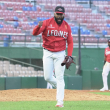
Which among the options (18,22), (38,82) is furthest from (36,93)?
(18,22)

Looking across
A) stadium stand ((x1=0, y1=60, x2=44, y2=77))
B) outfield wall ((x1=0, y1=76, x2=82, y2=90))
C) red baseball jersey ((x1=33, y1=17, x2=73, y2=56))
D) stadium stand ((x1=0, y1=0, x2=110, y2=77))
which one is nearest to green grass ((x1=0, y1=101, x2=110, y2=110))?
red baseball jersey ((x1=33, y1=17, x2=73, y2=56))

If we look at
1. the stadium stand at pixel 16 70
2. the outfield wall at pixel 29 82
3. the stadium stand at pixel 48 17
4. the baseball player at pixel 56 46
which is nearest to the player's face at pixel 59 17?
the baseball player at pixel 56 46

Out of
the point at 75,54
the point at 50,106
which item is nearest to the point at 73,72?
the point at 75,54

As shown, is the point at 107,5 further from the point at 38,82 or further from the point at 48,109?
the point at 48,109

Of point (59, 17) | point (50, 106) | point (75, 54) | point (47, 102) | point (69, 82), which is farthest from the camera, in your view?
point (75, 54)

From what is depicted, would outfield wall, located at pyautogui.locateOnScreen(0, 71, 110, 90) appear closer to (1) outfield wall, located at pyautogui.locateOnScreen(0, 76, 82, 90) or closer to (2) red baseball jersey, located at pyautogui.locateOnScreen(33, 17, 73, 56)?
(1) outfield wall, located at pyautogui.locateOnScreen(0, 76, 82, 90)

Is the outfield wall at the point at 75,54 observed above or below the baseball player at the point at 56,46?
below

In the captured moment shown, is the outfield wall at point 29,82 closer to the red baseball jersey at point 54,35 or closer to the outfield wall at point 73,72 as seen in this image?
the outfield wall at point 73,72

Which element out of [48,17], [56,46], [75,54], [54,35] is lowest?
[75,54]

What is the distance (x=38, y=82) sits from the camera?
12523 mm

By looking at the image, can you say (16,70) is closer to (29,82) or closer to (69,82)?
(29,82)

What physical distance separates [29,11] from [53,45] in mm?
15323

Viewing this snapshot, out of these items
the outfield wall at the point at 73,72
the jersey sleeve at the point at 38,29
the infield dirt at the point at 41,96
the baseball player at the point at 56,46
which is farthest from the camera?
the outfield wall at the point at 73,72

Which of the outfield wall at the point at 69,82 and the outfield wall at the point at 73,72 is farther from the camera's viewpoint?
the outfield wall at the point at 73,72
